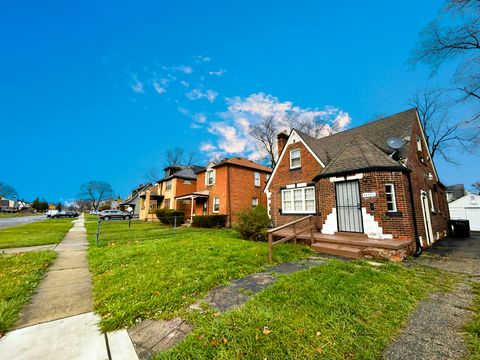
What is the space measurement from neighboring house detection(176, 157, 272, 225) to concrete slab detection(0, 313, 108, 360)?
1577 centimetres

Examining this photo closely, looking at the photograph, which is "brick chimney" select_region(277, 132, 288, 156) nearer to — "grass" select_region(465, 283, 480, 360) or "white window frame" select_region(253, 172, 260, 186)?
"white window frame" select_region(253, 172, 260, 186)

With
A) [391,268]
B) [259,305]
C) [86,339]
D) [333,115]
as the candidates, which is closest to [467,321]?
[391,268]

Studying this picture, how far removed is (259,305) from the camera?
11.6 ft

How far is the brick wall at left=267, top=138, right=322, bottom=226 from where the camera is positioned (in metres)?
12.0

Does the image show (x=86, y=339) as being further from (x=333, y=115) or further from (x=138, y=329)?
(x=333, y=115)

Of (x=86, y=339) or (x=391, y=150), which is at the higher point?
(x=391, y=150)

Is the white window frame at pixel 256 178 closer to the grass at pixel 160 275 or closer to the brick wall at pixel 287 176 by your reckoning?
Result: the brick wall at pixel 287 176

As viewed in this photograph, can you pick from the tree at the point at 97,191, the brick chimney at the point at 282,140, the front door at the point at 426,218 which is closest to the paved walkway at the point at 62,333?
the front door at the point at 426,218

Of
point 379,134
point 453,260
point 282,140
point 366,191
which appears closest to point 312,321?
point 366,191

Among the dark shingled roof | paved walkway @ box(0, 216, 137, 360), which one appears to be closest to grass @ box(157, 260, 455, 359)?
paved walkway @ box(0, 216, 137, 360)

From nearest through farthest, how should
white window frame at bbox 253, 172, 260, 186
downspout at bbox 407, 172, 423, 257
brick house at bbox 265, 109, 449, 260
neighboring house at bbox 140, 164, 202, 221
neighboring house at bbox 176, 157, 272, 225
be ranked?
downspout at bbox 407, 172, 423, 257
brick house at bbox 265, 109, 449, 260
neighboring house at bbox 176, 157, 272, 225
white window frame at bbox 253, 172, 260, 186
neighboring house at bbox 140, 164, 202, 221

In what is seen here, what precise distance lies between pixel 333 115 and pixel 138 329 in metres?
33.7

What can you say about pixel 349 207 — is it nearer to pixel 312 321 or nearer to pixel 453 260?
pixel 453 260

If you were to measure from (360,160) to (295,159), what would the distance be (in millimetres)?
4299
